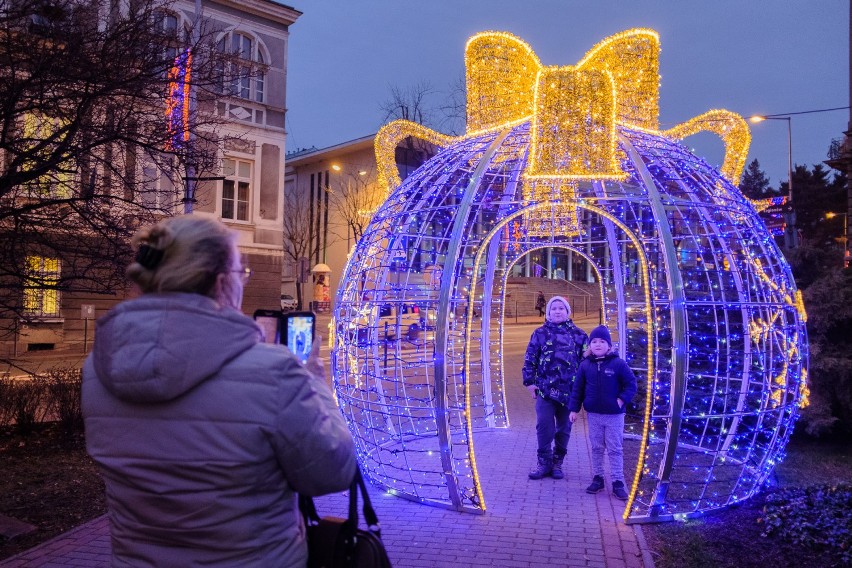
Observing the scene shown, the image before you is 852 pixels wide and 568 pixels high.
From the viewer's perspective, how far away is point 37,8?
17.8 feet

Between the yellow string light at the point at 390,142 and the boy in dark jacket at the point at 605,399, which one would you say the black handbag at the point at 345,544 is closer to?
the boy in dark jacket at the point at 605,399

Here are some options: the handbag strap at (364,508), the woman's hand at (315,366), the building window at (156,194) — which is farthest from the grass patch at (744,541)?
the building window at (156,194)

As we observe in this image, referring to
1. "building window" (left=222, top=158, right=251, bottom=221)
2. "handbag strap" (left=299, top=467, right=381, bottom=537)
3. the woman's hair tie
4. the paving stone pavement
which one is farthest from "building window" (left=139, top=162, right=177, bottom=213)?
"building window" (left=222, top=158, right=251, bottom=221)

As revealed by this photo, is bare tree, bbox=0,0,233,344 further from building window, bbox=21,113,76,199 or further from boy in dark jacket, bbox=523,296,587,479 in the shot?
boy in dark jacket, bbox=523,296,587,479

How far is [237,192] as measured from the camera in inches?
869

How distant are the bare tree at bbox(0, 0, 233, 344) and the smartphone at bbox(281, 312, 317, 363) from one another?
12.4 feet

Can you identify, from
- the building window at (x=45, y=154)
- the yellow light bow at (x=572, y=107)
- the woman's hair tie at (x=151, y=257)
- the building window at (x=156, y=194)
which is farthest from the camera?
the building window at (x=156, y=194)

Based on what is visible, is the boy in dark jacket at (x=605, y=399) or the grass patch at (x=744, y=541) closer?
the grass patch at (x=744, y=541)

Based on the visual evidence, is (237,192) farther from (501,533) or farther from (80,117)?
(501,533)

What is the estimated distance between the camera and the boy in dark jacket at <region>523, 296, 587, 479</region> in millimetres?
6496

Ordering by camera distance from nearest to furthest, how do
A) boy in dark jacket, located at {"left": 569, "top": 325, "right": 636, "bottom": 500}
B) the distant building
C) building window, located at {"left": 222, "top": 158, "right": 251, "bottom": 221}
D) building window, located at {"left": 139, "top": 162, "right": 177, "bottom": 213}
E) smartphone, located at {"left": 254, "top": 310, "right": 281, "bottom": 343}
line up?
1. smartphone, located at {"left": 254, "top": 310, "right": 281, "bottom": 343}
2. boy in dark jacket, located at {"left": 569, "top": 325, "right": 636, "bottom": 500}
3. building window, located at {"left": 139, "top": 162, "right": 177, "bottom": 213}
4. building window, located at {"left": 222, "top": 158, "right": 251, "bottom": 221}
5. the distant building

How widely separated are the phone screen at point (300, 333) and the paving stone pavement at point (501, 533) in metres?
2.75

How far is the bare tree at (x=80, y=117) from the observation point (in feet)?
16.8

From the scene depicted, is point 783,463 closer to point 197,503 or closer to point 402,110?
point 197,503
